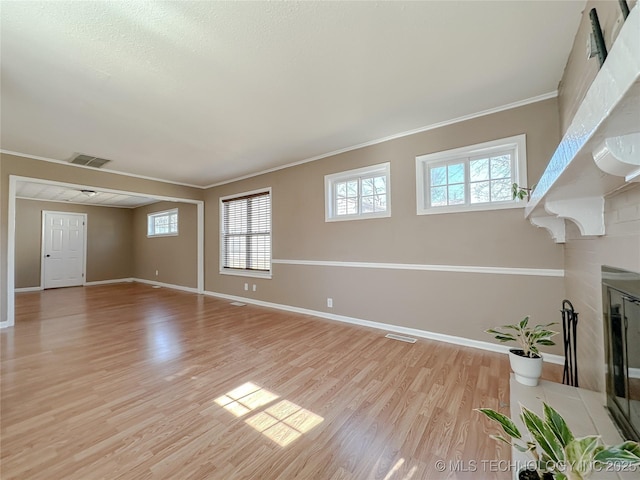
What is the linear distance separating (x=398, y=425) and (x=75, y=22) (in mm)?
3251

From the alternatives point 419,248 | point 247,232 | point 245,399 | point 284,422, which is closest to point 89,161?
point 247,232

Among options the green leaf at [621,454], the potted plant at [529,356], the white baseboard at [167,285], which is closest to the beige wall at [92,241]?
the white baseboard at [167,285]

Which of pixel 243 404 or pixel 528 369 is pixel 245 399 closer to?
pixel 243 404

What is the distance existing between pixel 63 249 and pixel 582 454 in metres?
10.0

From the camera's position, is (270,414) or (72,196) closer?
(270,414)

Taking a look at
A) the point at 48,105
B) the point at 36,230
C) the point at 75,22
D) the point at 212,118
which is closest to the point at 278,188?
the point at 212,118

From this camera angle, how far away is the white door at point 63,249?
6.82 m

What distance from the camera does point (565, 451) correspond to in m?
0.68

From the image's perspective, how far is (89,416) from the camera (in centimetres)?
172

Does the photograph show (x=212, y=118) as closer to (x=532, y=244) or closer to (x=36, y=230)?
(x=532, y=244)

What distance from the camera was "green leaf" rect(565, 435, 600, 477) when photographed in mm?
624

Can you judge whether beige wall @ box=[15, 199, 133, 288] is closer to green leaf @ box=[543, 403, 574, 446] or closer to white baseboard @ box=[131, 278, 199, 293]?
white baseboard @ box=[131, 278, 199, 293]

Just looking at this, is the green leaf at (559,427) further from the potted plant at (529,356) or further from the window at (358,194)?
the window at (358,194)

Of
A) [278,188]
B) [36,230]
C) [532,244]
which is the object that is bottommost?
[532,244]
